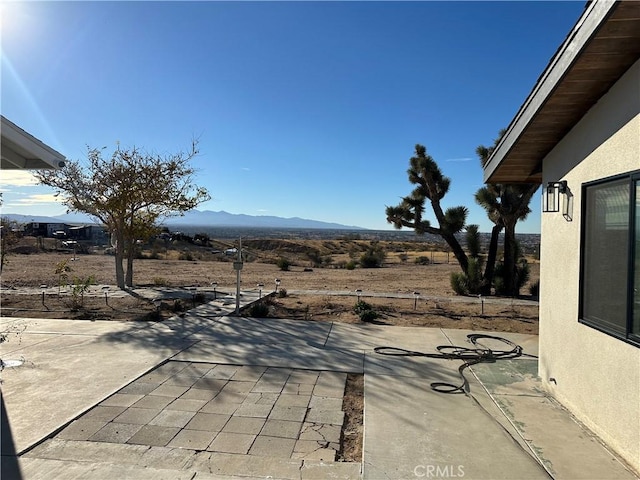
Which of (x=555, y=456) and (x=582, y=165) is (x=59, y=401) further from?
(x=582, y=165)

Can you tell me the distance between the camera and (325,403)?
4812 millimetres

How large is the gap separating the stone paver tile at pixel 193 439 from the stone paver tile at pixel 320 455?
2.64ft

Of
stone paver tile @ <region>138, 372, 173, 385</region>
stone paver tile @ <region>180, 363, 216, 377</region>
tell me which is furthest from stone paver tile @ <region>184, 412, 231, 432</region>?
stone paver tile @ <region>180, 363, 216, 377</region>

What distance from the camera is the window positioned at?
11.5ft

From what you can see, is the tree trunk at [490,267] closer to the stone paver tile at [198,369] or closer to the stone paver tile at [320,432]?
the stone paver tile at [198,369]

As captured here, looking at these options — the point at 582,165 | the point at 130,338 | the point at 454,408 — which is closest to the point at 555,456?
the point at 454,408

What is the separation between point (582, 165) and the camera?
4477 mm

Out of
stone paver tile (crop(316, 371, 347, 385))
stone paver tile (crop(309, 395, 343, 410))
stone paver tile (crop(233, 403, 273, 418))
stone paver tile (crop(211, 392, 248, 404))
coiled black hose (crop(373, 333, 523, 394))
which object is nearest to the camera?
stone paver tile (crop(233, 403, 273, 418))

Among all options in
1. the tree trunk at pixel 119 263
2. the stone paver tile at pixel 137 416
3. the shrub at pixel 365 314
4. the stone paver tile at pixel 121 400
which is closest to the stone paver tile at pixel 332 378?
the stone paver tile at pixel 137 416

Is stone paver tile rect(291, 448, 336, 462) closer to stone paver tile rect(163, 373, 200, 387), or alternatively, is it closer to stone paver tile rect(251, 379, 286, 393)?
stone paver tile rect(251, 379, 286, 393)

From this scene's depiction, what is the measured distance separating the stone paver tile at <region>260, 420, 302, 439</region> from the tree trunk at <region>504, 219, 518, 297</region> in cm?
1294

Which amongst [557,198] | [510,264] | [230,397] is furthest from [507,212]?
[230,397]

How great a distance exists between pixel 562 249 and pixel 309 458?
3.59m

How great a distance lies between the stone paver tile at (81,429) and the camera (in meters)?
3.87
